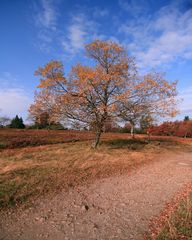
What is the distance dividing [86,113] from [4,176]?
782 cm

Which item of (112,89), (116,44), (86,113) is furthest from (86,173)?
(116,44)

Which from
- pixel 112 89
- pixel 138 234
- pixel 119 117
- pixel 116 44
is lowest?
pixel 138 234

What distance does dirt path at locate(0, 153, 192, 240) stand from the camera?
403cm

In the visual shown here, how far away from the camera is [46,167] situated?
9344 mm

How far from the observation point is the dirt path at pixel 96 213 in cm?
403

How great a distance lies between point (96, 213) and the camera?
4938mm

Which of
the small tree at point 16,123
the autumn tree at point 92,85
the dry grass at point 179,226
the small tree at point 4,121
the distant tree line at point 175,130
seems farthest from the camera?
the small tree at point 4,121

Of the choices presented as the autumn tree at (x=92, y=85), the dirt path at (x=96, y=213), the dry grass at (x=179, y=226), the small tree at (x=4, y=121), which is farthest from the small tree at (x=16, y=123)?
the dry grass at (x=179, y=226)

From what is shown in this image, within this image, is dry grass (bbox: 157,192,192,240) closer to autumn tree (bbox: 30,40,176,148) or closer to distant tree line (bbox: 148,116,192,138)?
autumn tree (bbox: 30,40,176,148)

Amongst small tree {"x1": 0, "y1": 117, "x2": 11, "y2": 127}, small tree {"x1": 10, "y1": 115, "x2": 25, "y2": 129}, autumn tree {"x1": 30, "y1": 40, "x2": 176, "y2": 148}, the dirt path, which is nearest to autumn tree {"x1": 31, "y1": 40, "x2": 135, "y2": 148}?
autumn tree {"x1": 30, "y1": 40, "x2": 176, "y2": 148}

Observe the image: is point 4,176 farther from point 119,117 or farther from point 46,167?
point 119,117

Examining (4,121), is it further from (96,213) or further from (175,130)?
(96,213)

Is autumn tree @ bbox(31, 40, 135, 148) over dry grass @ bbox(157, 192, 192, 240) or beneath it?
over

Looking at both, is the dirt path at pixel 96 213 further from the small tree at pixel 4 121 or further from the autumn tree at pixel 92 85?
the small tree at pixel 4 121
